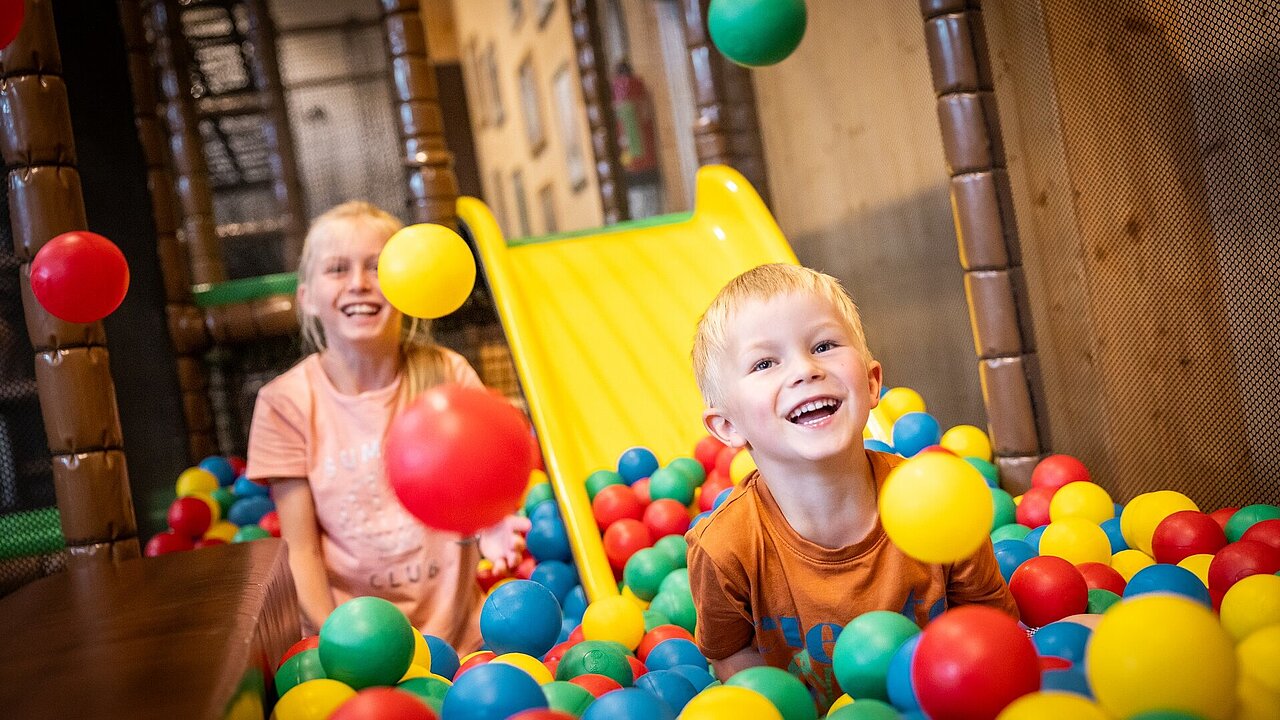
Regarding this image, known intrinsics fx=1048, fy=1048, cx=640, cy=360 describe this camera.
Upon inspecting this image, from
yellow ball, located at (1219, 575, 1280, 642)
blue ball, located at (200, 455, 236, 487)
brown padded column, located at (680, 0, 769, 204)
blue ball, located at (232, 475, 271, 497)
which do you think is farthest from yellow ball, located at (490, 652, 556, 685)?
blue ball, located at (200, 455, 236, 487)

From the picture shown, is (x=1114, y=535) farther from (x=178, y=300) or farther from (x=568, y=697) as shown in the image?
(x=178, y=300)

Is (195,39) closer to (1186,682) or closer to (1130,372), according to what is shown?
(1130,372)

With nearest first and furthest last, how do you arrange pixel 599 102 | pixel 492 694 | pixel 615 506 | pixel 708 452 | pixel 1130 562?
pixel 492 694 → pixel 1130 562 → pixel 615 506 → pixel 708 452 → pixel 599 102

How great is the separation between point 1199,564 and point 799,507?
28.6 inches

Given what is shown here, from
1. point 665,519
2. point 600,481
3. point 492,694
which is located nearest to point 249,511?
point 600,481

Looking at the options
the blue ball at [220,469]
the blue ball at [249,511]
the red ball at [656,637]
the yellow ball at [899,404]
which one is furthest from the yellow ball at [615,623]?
the blue ball at [220,469]

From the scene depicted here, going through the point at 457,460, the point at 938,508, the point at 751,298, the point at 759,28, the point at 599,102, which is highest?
the point at 599,102

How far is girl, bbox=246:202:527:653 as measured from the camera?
2.19 metres

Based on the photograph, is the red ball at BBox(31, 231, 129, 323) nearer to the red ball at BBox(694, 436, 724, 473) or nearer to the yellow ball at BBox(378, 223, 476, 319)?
the yellow ball at BBox(378, 223, 476, 319)

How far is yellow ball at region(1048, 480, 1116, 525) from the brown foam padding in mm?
1442

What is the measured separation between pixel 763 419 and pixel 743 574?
9.4 inches

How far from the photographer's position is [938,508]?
108 centimetres

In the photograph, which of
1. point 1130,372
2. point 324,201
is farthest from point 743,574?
point 324,201

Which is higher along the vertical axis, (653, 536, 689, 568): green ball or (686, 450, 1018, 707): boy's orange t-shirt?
(686, 450, 1018, 707): boy's orange t-shirt
